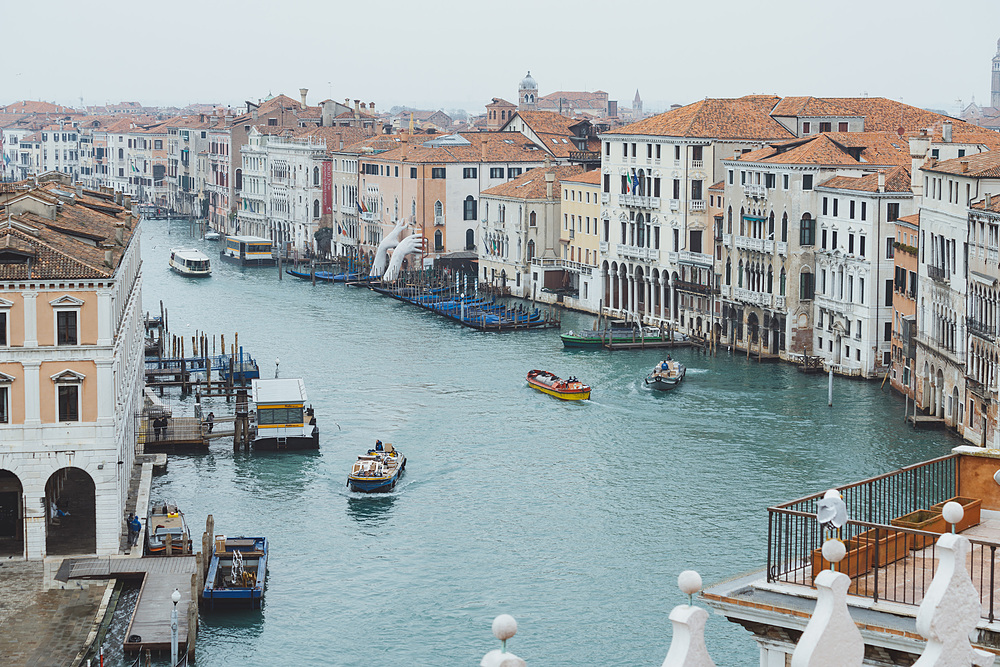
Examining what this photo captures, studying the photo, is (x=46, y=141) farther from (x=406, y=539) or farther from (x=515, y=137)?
(x=406, y=539)

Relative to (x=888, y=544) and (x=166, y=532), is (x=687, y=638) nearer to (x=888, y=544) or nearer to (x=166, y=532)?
(x=888, y=544)

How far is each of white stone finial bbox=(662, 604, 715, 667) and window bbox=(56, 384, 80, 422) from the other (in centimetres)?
1909

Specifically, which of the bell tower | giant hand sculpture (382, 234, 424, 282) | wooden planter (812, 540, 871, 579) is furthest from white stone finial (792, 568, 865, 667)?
the bell tower

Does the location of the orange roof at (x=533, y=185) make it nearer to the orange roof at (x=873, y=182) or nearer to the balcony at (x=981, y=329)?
the orange roof at (x=873, y=182)

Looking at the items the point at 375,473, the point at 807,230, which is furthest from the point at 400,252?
the point at 375,473

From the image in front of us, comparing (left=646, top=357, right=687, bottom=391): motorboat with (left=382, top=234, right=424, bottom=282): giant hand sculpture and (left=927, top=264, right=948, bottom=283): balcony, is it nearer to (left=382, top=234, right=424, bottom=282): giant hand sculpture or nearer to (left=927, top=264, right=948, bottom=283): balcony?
(left=927, top=264, right=948, bottom=283): balcony

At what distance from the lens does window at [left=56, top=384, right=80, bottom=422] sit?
76.4 ft

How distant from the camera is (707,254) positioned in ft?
175

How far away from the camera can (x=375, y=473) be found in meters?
30.0

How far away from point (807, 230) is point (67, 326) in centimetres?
2858

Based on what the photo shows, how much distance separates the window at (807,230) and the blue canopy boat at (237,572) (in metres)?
25.9

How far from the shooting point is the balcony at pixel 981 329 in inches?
1323

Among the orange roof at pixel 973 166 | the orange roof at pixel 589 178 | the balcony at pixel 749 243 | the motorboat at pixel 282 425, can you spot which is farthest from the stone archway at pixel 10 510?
the orange roof at pixel 589 178

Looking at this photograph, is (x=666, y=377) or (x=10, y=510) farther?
(x=666, y=377)
